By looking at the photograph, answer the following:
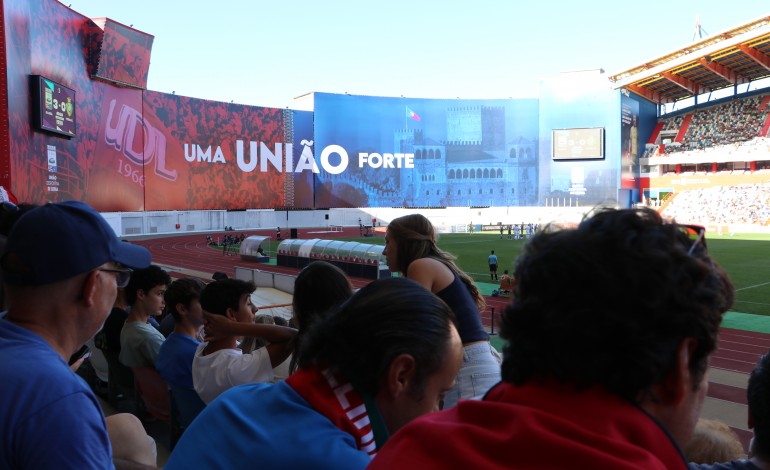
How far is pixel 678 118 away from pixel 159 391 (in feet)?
213

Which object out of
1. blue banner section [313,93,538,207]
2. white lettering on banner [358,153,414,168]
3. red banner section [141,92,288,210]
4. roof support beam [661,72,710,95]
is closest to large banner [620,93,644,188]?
roof support beam [661,72,710,95]

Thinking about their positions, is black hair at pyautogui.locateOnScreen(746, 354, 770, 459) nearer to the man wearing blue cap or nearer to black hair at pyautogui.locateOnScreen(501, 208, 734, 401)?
black hair at pyautogui.locateOnScreen(501, 208, 734, 401)

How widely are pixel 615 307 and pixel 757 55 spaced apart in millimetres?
55571

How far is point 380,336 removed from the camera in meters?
1.45

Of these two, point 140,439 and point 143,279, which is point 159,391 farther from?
point 140,439

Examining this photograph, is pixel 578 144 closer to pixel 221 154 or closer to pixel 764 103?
pixel 764 103

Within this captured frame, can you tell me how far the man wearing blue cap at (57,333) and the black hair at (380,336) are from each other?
2.03ft

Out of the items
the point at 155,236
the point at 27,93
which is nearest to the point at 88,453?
the point at 27,93

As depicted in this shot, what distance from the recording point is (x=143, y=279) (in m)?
5.02

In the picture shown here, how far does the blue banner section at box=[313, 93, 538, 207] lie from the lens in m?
56.3

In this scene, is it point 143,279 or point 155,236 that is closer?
point 143,279

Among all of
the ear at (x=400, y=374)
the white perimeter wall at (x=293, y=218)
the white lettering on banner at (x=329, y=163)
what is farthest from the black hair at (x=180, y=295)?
the white lettering on banner at (x=329, y=163)

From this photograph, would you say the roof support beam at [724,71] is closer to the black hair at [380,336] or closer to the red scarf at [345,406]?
the black hair at [380,336]

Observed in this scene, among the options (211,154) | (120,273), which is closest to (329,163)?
(211,154)
